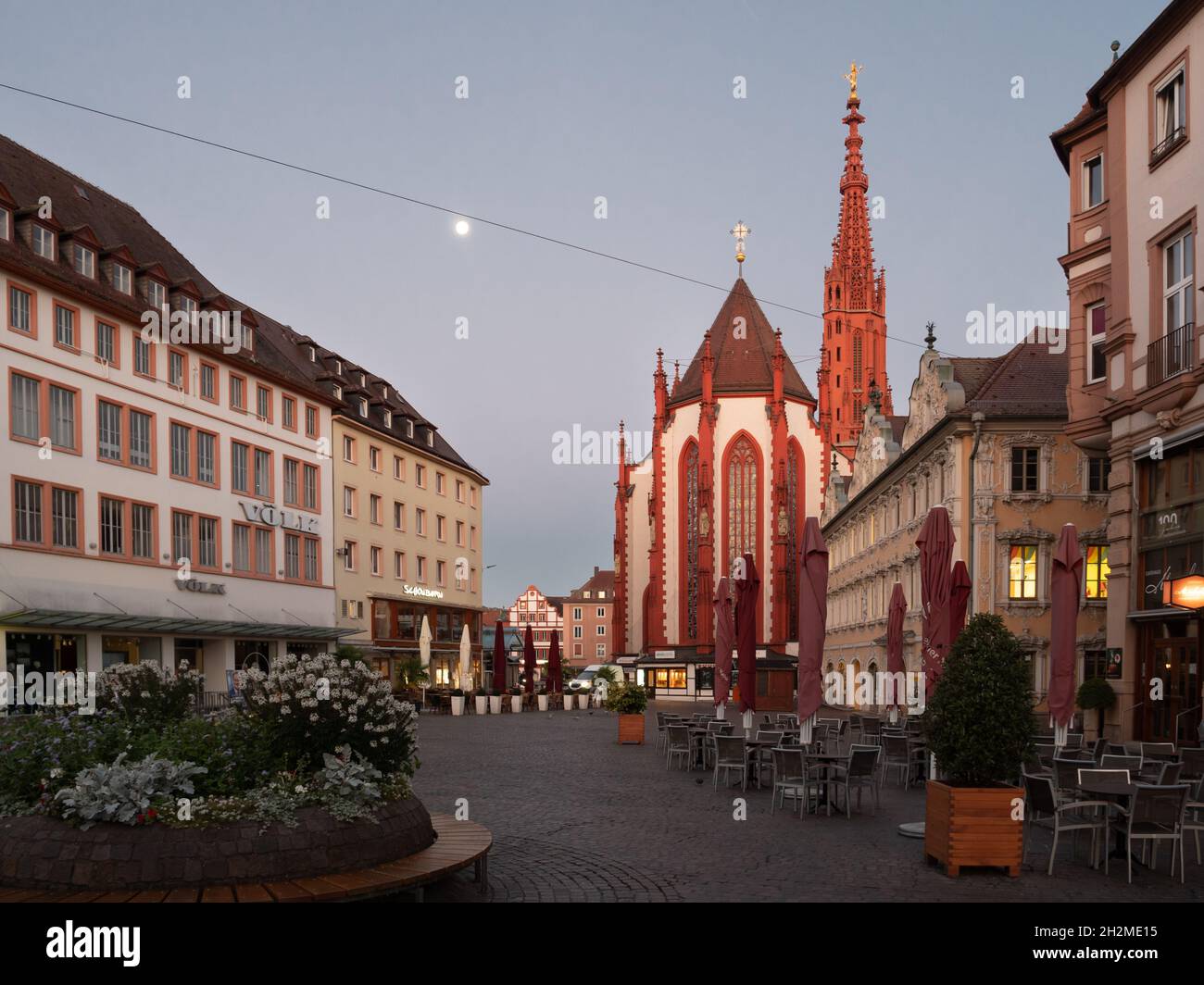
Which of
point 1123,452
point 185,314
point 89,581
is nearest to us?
point 1123,452

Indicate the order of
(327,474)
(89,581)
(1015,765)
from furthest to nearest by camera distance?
(327,474)
(89,581)
(1015,765)

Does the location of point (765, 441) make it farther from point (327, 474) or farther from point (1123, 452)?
point (1123, 452)

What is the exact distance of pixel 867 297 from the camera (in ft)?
291

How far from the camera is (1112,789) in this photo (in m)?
10.3

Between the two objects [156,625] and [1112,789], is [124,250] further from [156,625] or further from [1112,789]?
[1112,789]

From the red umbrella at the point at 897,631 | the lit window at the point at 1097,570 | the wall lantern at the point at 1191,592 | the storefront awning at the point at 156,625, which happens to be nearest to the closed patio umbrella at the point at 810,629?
the wall lantern at the point at 1191,592

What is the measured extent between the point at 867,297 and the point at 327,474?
55.0 meters

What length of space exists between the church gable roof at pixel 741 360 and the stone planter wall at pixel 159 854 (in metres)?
73.6

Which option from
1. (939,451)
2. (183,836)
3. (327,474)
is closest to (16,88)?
(183,836)

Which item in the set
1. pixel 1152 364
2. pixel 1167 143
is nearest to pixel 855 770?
pixel 1152 364

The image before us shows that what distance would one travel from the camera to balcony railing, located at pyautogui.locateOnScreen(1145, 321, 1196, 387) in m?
19.4

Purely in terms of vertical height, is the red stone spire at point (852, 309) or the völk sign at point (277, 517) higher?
the red stone spire at point (852, 309)

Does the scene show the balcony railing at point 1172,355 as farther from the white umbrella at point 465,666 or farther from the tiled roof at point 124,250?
the white umbrella at point 465,666

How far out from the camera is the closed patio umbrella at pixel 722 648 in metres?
24.2
